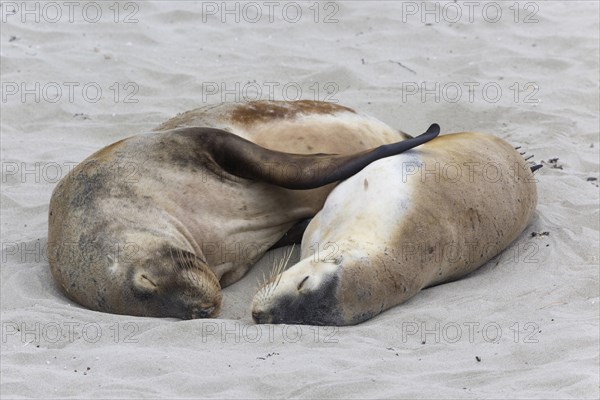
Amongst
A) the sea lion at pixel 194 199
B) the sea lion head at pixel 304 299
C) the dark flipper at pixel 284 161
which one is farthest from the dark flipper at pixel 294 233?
the sea lion head at pixel 304 299

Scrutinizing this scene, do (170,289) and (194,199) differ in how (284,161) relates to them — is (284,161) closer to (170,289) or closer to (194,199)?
(194,199)

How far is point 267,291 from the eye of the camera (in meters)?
4.93

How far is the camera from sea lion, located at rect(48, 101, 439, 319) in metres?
5.13

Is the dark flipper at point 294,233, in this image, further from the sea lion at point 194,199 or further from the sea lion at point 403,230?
the sea lion at point 403,230

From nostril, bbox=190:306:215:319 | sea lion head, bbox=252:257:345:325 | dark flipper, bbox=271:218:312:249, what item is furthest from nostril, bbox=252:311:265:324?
dark flipper, bbox=271:218:312:249

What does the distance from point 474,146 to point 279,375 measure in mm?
2097

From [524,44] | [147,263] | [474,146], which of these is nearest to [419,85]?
[524,44]

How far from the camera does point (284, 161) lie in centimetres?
572

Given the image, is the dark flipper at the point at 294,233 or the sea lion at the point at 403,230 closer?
the sea lion at the point at 403,230

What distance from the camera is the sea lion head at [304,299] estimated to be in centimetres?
→ 486

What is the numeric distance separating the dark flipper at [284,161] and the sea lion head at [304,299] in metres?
0.83

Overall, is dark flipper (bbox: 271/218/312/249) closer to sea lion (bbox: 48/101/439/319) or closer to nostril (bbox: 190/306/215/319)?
sea lion (bbox: 48/101/439/319)

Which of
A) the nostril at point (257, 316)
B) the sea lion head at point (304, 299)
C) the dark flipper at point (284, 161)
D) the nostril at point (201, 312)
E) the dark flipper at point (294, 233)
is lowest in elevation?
the dark flipper at point (294, 233)

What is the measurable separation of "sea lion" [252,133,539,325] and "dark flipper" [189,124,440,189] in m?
0.06
